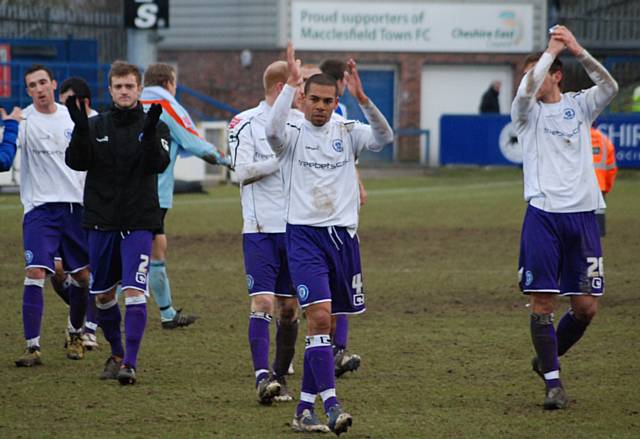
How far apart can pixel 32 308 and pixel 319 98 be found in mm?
3282

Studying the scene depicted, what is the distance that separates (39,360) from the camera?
372 inches

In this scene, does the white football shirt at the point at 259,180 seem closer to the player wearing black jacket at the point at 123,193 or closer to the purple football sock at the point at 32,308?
the player wearing black jacket at the point at 123,193

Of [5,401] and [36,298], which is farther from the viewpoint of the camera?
[36,298]

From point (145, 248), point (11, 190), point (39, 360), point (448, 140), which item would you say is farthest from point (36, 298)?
point (448, 140)

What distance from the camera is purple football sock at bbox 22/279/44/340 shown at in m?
9.49

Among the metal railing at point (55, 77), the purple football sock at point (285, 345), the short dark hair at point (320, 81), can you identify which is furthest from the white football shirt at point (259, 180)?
the metal railing at point (55, 77)

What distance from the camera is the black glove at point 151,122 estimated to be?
8570 millimetres

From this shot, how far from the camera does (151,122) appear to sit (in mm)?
8609

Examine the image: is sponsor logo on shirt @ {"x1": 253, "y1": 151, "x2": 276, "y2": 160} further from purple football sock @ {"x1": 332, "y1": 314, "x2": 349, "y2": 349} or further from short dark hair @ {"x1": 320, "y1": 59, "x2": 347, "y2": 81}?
purple football sock @ {"x1": 332, "y1": 314, "x2": 349, "y2": 349}

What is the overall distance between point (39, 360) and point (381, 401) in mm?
2743

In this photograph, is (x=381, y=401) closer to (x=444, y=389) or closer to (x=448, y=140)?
(x=444, y=389)

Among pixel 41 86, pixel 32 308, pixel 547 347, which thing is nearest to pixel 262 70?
pixel 41 86

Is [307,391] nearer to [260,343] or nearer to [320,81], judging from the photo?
[260,343]

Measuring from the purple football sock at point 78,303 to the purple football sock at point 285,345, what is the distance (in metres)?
2.11
